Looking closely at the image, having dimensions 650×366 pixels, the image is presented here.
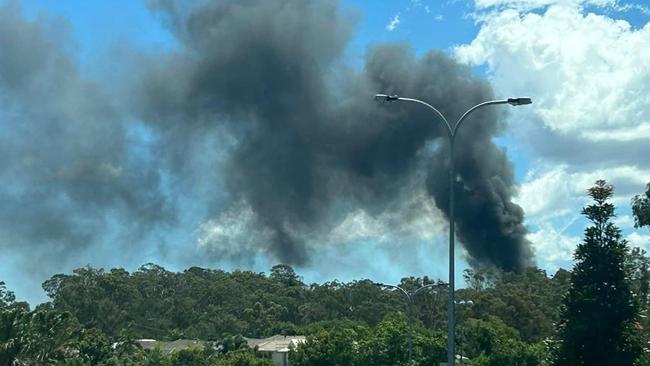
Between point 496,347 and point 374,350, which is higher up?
point 496,347

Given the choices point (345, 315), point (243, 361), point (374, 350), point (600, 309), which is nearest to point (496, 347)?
point (374, 350)

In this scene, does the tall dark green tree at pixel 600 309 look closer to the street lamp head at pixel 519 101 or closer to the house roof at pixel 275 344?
the street lamp head at pixel 519 101

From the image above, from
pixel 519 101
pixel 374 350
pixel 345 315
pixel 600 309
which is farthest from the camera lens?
pixel 345 315

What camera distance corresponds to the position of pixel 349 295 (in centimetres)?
12412

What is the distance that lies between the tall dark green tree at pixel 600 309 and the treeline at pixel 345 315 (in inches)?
1.6

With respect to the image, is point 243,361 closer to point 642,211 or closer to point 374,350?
point 374,350

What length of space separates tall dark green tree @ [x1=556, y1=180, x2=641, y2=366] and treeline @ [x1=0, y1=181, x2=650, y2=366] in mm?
40

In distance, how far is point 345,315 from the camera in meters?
120

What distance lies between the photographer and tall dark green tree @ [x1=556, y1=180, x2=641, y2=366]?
3500cm

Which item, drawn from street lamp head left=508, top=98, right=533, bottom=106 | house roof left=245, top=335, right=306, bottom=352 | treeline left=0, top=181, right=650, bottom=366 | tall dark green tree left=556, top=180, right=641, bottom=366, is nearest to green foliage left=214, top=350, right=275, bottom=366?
treeline left=0, top=181, right=650, bottom=366

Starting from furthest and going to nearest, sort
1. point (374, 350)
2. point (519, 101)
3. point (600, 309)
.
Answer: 1. point (374, 350)
2. point (600, 309)
3. point (519, 101)

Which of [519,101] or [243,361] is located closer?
[519,101]

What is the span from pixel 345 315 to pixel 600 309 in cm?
8596

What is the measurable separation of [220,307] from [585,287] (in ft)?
305
